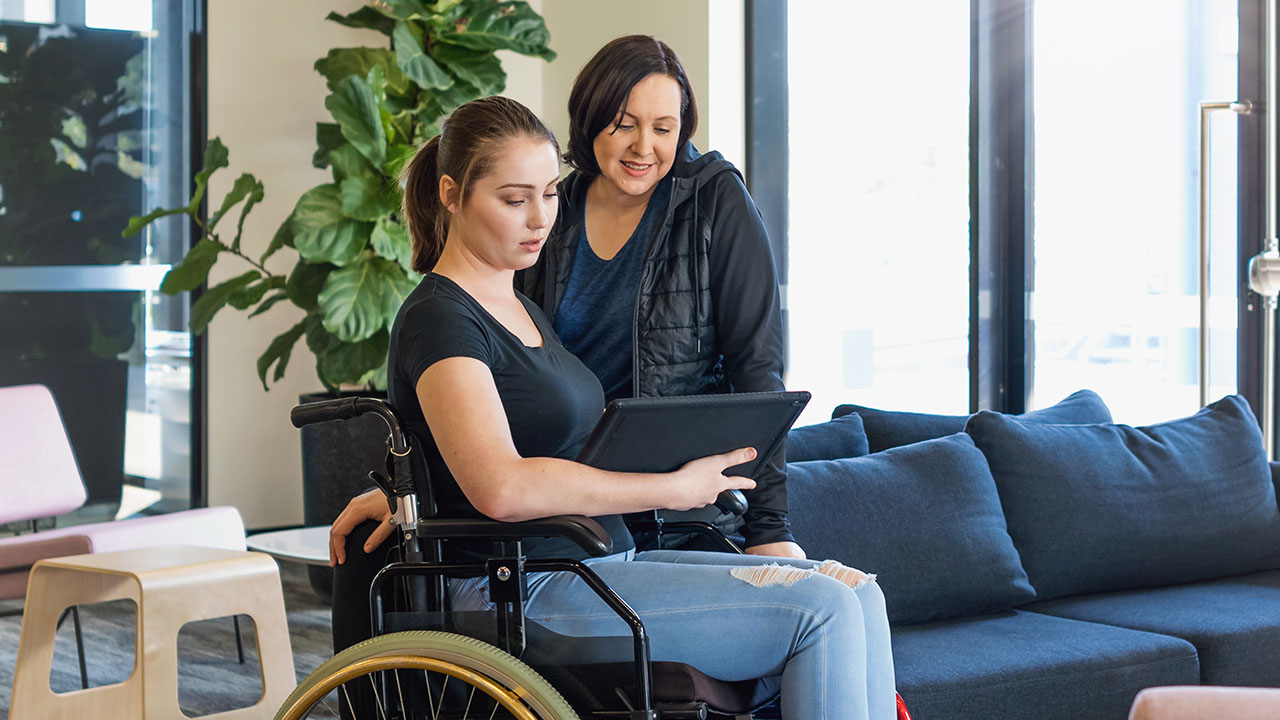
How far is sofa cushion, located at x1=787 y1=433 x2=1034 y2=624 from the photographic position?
2543 millimetres

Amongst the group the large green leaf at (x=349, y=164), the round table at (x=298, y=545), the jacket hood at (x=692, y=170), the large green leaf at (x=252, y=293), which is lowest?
the round table at (x=298, y=545)

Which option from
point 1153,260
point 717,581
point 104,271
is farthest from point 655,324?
point 104,271

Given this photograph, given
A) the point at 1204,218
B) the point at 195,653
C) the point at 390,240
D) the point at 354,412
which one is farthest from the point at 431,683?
the point at 390,240

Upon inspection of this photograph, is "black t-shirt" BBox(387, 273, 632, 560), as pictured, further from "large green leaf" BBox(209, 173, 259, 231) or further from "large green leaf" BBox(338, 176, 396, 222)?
"large green leaf" BBox(209, 173, 259, 231)

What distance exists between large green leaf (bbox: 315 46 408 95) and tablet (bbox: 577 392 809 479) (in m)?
3.39

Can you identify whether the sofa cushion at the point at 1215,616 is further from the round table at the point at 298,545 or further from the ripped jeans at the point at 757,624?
the round table at the point at 298,545

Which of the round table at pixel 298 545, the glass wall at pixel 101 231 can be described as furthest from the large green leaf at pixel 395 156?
the round table at pixel 298 545

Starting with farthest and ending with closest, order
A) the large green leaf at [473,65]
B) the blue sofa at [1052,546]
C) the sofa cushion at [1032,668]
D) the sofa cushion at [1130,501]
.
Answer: the large green leaf at [473,65] < the sofa cushion at [1130,501] < the blue sofa at [1052,546] < the sofa cushion at [1032,668]

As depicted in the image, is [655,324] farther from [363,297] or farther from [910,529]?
[363,297]

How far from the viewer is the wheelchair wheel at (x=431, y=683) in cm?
151

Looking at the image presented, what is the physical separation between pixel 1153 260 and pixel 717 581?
2686mm

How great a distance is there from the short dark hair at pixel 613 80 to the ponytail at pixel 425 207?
0.24 metres

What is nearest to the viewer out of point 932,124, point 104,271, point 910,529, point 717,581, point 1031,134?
point 717,581

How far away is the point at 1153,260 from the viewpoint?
3.85 meters
